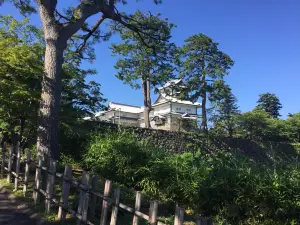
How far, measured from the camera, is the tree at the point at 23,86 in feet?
18.7

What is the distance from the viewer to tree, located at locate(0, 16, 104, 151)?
5695mm

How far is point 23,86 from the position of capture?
5.77 m

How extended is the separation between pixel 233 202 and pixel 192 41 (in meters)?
18.9

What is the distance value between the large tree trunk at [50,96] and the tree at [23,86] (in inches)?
9.2

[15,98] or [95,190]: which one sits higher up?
[15,98]

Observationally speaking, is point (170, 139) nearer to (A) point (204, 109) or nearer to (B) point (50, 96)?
(A) point (204, 109)

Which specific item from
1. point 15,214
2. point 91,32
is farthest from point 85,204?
point 91,32

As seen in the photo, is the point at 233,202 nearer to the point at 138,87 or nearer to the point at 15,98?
the point at 15,98

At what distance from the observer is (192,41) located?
22234mm

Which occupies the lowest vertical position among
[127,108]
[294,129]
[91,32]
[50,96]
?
[50,96]

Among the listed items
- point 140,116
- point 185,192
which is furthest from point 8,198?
point 140,116

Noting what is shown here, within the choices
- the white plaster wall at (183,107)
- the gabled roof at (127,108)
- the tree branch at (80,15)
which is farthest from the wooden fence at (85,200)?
the gabled roof at (127,108)

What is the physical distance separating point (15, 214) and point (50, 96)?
2.36m

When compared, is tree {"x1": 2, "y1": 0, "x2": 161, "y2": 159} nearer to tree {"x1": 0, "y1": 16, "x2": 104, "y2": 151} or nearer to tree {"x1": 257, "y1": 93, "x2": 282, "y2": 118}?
tree {"x1": 0, "y1": 16, "x2": 104, "y2": 151}
